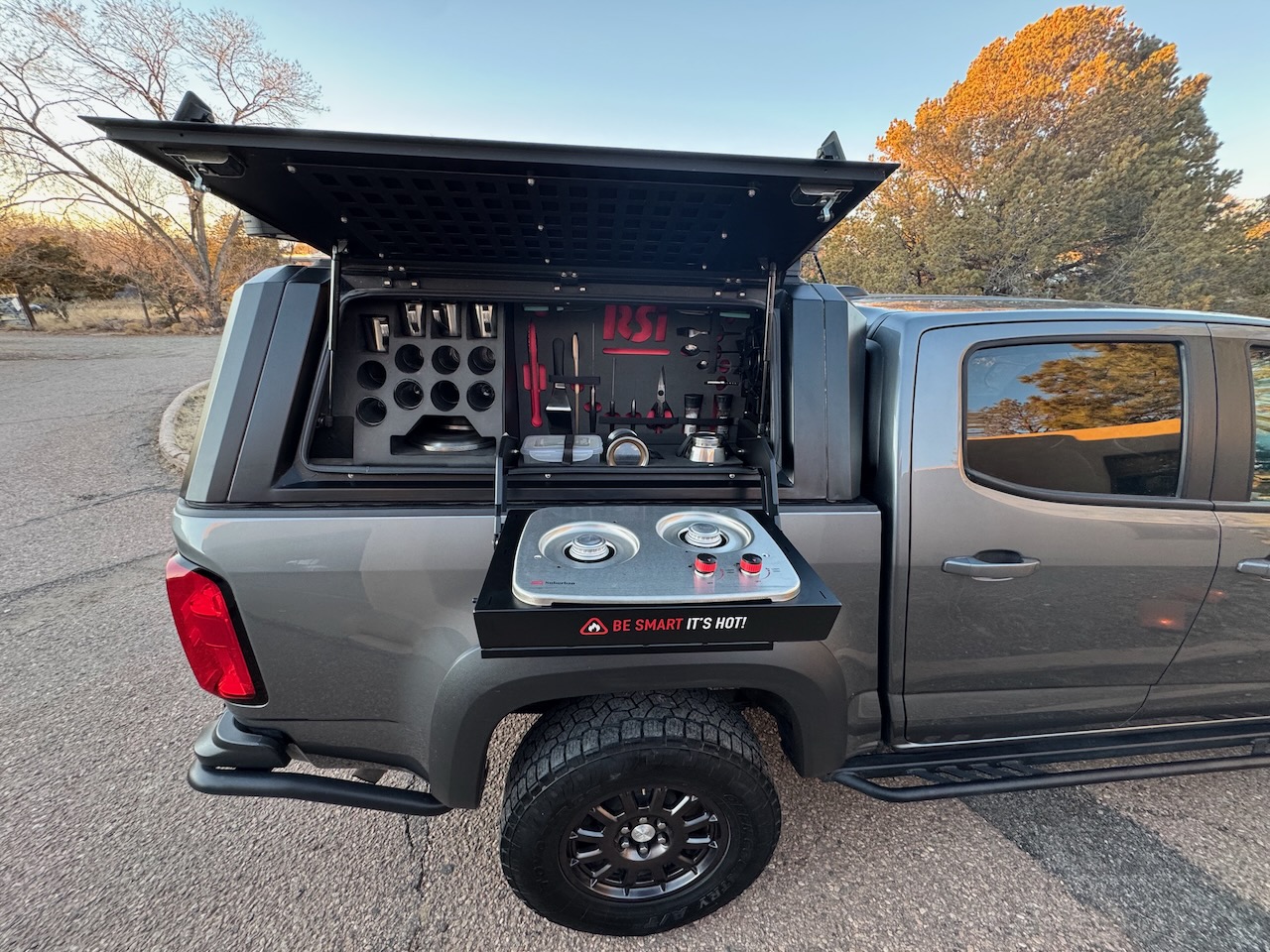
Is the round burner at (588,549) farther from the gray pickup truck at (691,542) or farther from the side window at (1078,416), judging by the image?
the side window at (1078,416)

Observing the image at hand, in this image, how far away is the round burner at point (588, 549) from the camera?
1233 millimetres

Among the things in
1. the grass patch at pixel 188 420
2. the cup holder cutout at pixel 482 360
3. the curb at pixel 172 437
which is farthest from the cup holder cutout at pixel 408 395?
the grass patch at pixel 188 420

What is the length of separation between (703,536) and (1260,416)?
190cm

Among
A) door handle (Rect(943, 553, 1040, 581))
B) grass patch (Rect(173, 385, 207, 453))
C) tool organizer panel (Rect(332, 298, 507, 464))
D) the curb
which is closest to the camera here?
door handle (Rect(943, 553, 1040, 581))

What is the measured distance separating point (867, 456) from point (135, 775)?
2.95 meters

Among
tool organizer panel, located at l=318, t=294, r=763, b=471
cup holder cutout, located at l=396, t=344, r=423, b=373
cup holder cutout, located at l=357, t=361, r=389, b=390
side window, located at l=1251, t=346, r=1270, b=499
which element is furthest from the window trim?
cup holder cutout, located at l=357, t=361, r=389, b=390

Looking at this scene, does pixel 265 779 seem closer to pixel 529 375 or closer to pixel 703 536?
pixel 703 536

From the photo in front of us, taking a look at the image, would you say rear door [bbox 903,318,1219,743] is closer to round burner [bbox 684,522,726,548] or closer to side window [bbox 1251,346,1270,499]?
side window [bbox 1251,346,1270,499]

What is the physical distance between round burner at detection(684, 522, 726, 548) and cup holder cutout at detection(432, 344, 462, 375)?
3.82 ft

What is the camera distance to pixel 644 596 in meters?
1.08

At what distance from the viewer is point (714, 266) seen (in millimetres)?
1753

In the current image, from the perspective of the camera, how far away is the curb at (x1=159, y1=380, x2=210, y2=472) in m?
5.68

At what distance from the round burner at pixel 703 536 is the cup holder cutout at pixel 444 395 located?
1124 mm

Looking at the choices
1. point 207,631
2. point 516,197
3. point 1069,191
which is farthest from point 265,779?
point 1069,191
